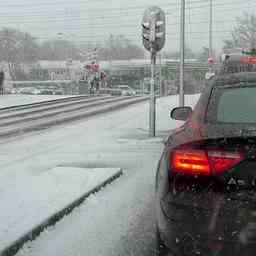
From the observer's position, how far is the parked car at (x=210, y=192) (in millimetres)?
3176

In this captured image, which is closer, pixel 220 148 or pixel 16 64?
pixel 220 148

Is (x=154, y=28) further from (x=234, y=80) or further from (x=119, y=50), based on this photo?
(x=119, y=50)

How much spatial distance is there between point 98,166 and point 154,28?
188 inches

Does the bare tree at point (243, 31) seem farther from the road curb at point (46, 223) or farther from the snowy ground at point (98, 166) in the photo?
the road curb at point (46, 223)

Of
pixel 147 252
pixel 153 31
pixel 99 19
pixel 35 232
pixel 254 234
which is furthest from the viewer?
pixel 99 19

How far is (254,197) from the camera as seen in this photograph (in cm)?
315

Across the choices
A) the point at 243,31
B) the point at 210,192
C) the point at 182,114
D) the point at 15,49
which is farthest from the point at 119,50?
the point at 210,192

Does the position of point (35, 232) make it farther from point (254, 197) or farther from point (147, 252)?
point (254, 197)

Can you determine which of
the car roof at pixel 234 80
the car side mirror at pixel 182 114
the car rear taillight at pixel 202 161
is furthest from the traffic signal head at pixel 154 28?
the car rear taillight at pixel 202 161

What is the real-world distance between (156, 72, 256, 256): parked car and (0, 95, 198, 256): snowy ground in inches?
48.6

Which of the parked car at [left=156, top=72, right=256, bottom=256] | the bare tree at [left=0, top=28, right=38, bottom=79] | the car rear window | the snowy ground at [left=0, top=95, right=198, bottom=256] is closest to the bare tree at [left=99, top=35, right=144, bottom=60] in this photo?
the bare tree at [left=0, top=28, right=38, bottom=79]

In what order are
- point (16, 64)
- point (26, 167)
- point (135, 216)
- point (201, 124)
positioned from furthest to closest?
point (16, 64), point (26, 167), point (135, 216), point (201, 124)

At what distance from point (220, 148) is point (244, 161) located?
0.59ft

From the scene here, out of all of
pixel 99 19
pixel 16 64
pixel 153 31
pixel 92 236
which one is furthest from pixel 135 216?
pixel 16 64
